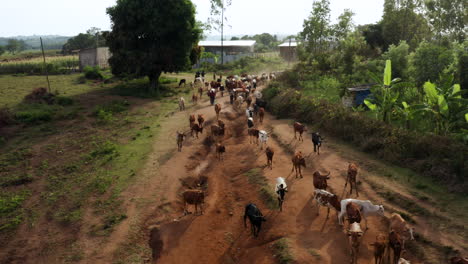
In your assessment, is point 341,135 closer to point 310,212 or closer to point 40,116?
point 310,212

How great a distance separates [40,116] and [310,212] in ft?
63.0

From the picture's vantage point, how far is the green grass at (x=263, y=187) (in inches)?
500

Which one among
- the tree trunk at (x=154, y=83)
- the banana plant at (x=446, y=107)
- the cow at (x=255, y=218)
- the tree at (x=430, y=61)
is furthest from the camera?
the tree trunk at (x=154, y=83)

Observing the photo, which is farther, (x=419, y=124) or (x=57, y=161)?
(x=419, y=124)

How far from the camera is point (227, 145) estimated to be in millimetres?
19750

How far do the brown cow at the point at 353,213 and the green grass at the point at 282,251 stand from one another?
2005mm

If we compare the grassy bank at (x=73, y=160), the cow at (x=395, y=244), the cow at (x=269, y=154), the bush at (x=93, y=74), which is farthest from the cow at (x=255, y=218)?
the bush at (x=93, y=74)

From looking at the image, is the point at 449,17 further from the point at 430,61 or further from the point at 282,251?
the point at 282,251

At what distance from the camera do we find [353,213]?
10055mm

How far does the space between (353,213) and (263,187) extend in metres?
4.44

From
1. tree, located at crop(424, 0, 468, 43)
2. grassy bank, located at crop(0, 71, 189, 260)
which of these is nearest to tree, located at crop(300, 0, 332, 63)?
tree, located at crop(424, 0, 468, 43)

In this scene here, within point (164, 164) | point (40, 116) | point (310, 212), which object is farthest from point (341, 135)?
point (40, 116)

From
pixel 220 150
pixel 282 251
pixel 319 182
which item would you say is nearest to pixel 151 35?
pixel 220 150

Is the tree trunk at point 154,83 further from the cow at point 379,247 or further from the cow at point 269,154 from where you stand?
the cow at point 379,247
